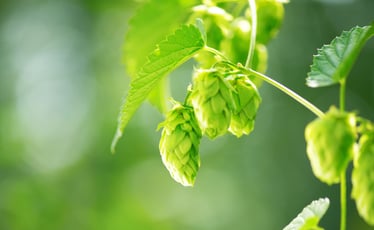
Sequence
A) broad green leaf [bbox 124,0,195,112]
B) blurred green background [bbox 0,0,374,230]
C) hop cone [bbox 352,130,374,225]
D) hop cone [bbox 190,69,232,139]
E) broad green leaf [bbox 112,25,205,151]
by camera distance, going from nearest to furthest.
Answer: hop cone [bbox 352,130,374,225]
hop cone [bbox 190,69,232,139]
broad green leaf [bbox 112,25,205,151]
broad green leaf [bbox 124,0,195,112]
blurred green background [bbox 0,0,374,230]

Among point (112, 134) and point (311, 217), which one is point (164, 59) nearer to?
point (311, 217)

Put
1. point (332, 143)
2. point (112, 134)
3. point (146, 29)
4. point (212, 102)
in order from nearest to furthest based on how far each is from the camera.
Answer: point (332, 143)
point (212, 102)
point (146, 29)
point (112, 134)

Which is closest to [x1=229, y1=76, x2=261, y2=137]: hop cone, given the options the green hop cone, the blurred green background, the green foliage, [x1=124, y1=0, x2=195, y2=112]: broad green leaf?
the green foliage

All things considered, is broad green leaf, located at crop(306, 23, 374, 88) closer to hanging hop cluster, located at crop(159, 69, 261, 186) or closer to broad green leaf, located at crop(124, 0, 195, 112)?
hanging hop cluster, located at crop(159, 69, 261, 186)

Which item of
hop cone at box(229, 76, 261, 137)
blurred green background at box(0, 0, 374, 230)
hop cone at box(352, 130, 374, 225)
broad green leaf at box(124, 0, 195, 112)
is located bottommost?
blurred green background at box(0, 0, 374, 230)

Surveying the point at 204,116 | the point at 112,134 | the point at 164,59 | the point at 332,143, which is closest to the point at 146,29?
the point at 164,59

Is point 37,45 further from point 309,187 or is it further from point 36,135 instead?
point 309,187

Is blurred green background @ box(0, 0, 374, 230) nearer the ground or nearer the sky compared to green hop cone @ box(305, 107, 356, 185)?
nearer the ground
